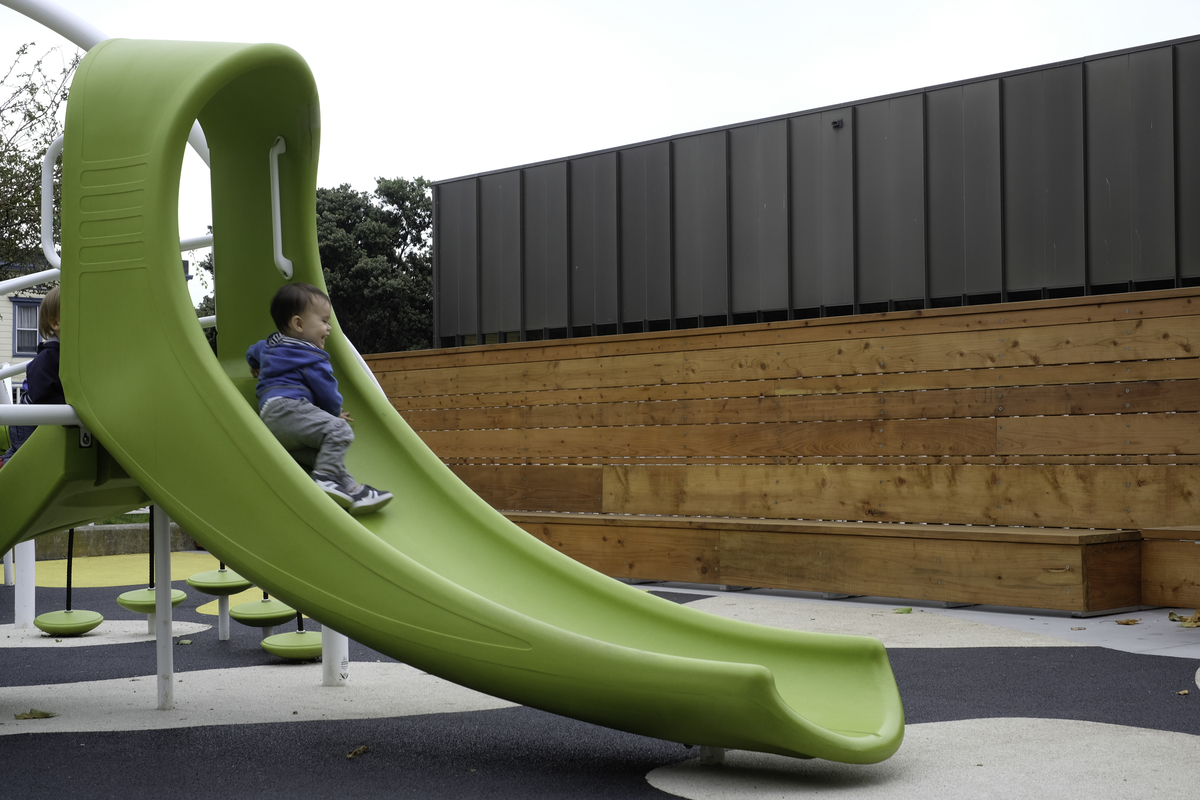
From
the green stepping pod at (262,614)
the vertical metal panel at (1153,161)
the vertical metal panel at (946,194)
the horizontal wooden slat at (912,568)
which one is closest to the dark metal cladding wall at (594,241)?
the vertical metal panel at (946,194)

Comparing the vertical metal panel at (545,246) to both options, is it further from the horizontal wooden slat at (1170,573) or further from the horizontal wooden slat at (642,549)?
the horizontal wooden slat at (1170,573)

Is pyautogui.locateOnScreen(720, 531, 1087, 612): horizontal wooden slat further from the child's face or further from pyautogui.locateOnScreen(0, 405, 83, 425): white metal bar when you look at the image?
pyautogui.locateOnScreen(0, 405, 83, 425): white metal bar

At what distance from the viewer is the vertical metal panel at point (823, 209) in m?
12.5

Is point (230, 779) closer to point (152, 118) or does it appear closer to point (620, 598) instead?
point (620, 598)

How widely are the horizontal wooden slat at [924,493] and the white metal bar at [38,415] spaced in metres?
5.76

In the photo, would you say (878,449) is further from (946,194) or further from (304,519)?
(304,519)

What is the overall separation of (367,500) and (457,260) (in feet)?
42.1

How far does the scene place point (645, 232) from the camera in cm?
1431

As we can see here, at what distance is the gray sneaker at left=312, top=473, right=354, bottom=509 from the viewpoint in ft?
12.3

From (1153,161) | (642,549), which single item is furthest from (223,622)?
(1153,161)

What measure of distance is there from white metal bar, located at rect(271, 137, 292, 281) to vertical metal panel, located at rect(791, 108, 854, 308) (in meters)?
9.05

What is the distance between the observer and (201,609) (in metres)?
7.66

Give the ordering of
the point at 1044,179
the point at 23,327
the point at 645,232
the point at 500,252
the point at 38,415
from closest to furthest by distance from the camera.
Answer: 1. the point at 38,415
2. the point at 1044,179
3. the point at 645,232
4. the point at 500,252
5. the point at 23,327

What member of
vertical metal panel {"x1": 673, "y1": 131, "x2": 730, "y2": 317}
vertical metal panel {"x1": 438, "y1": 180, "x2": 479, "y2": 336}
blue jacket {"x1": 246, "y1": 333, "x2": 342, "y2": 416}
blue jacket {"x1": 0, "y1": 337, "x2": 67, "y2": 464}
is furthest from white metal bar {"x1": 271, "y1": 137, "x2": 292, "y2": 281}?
vertical metal panel {"x1": 438, "y1": 180, "x2": 479, "y2": 336}
